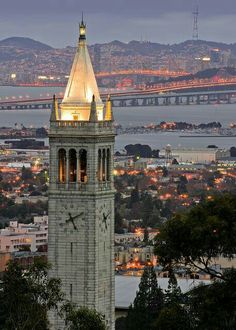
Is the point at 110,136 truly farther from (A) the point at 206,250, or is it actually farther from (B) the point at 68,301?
(A) the point at 206,250

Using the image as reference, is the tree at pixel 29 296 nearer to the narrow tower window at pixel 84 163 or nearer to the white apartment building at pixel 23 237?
the narrow tower window at pixel 84 163

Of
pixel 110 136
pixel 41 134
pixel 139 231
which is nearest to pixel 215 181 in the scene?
pixel 139 231

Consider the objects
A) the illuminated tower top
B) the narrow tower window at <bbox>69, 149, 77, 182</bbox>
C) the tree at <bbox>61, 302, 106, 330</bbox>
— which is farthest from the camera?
the illuminated tower top

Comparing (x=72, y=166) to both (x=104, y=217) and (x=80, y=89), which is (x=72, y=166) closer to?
(x=104, y=217)

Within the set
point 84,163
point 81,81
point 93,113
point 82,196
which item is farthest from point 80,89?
point 82,196

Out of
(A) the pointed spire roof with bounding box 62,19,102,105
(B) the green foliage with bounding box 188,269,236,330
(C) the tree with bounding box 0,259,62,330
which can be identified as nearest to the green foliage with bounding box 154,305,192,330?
(B) the green foliage with bounding box 188,269,236,330

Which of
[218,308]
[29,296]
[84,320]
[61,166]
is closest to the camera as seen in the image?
[218,308]

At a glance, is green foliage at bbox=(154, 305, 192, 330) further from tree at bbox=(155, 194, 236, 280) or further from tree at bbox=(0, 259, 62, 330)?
tree at bbox=(0, 259, 62, 330)
